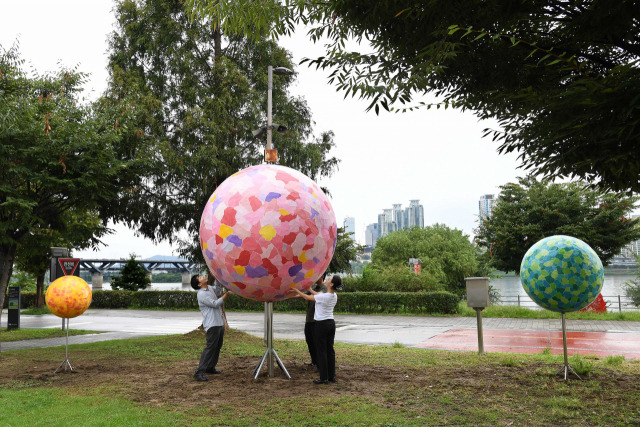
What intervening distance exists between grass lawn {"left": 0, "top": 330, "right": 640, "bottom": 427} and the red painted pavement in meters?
2.20

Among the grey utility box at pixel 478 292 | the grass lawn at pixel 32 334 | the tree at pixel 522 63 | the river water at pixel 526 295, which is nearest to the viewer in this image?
the tree at pixel 522 63

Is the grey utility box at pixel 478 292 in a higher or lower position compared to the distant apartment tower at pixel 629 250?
lower

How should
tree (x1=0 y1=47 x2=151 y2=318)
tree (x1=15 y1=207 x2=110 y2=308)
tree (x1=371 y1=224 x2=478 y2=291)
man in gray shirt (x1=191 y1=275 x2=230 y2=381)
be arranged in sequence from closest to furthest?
man in gray shirt (x1=191 y1=275 x2=230 y2=381) → tree (x1=0 y1=47 x2=151 y2=318) → tree (x1=15 y1=207 x2=110 y2=308) → tree (x1=371 y1=224 x2=478 y2=291)

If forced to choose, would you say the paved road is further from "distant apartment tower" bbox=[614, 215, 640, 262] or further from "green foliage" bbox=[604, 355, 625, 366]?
"distant apartment tower" bbox=[614, 215, 640, 262]

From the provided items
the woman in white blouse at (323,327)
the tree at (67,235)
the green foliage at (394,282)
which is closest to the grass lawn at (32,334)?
the tree at (67,235)

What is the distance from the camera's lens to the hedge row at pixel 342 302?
76.4 feet

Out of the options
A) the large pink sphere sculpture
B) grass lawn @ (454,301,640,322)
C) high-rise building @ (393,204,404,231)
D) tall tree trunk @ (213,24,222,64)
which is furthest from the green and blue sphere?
high-rise building @ (393,204,404,231)

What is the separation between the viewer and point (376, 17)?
589 centimetres

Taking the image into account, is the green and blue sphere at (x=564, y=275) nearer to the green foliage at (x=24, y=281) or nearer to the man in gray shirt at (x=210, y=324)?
the man in gray shirt at (x=210, y=324)

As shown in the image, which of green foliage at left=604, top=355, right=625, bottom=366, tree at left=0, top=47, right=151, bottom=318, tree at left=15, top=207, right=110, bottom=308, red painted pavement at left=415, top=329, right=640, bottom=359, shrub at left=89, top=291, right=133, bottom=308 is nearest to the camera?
green foliage at left=604, top=355, right=625, bottom=366

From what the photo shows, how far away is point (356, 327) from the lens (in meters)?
18.5

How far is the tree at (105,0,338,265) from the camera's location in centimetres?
1359

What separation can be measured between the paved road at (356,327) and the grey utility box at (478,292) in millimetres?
3196

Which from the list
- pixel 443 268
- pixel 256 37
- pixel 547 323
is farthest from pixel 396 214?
pixel 256 37
